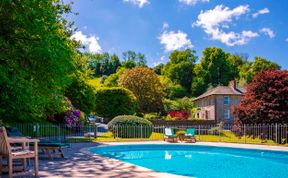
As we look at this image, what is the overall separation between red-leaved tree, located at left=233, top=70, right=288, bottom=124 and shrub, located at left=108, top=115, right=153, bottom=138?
268 inches

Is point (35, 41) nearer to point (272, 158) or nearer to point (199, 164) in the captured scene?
point (199, 164)

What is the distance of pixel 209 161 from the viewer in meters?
14.3

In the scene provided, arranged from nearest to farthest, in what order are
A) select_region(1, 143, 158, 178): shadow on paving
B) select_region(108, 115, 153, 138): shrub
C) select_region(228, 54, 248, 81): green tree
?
select_region(1, 143, 158, 178): shadow on paving < select_region(108, 115, 153, 138): shrub < select_region(228, 54, 248, 81): green tree

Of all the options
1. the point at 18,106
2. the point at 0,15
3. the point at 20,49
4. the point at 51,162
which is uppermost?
the point at 0,15

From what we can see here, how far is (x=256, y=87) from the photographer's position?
20.8m

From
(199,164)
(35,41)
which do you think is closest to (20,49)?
(35,41)

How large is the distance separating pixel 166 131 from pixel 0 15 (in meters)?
13.7

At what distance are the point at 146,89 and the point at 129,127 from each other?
736 inches

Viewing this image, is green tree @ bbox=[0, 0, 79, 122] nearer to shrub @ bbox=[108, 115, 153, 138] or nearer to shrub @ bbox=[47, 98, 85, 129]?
shrub @ bbox=[108, 115, 153, 138]

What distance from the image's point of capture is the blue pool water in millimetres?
11281

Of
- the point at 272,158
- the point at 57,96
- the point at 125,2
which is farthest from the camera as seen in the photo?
the point at 125,2

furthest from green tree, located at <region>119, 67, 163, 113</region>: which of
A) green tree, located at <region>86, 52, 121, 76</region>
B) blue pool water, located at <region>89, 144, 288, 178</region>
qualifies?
green tree, located at <region>86, 52, 121, 76</region>

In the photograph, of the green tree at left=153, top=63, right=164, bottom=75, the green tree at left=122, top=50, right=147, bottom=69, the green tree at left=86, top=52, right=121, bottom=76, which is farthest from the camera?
the green tree at left=122, top=50, right=147, bottom=69

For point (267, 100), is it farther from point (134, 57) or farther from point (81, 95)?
point (134, 57)
